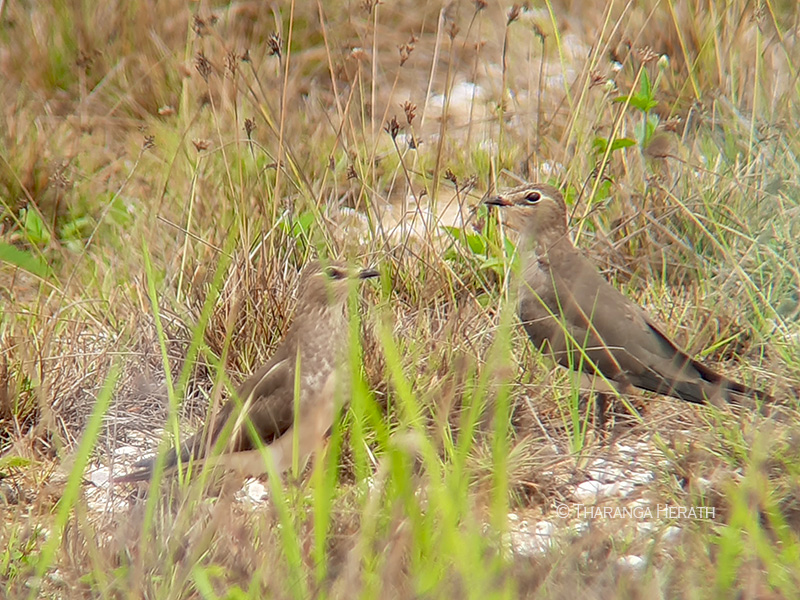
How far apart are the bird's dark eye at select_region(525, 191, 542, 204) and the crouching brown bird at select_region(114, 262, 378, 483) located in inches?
36.7

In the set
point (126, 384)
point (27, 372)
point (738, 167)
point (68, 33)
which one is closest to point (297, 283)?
point (126, 384)

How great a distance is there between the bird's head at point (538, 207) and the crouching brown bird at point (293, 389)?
0.91m

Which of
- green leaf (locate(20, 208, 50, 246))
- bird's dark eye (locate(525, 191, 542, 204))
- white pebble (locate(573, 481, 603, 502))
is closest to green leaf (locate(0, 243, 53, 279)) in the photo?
green leaf (locate(20, 208, 50, 246))

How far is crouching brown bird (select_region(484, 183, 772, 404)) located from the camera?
12.4 feet

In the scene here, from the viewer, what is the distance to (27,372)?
396cm

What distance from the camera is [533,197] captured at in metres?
4.46

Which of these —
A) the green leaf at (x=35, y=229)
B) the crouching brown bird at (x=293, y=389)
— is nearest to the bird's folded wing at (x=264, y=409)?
the crouching brown bird at (x=293, y=389)

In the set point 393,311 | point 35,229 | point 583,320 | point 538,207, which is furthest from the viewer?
point 35,229

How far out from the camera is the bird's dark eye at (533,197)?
444cm

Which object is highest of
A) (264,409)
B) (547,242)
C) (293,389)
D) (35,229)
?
(547,242)

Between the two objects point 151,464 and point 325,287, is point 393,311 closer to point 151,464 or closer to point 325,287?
point 325,287

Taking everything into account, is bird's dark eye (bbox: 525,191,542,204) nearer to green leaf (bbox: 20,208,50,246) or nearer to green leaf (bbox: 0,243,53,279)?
green leaf (bbox: 0,243,53,279)

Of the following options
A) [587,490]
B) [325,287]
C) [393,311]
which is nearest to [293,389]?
[325,287]

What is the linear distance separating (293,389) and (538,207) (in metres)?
1.37
